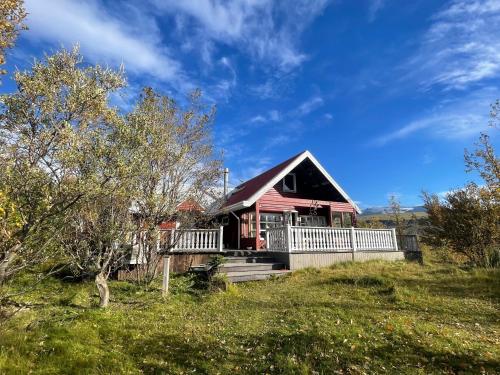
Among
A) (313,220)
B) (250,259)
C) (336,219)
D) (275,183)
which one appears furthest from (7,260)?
(336,219)

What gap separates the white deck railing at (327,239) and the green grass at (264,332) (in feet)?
14.1

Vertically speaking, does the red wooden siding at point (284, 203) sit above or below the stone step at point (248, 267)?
above

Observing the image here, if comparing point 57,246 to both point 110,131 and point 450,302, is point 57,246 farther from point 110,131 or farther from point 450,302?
point 450,302

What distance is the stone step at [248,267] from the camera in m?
12.4

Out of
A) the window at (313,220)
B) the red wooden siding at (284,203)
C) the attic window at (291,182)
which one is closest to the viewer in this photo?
the red wooden siding at (284,203)

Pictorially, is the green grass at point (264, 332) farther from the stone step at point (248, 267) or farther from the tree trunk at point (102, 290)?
the stone step at point (248, 267)

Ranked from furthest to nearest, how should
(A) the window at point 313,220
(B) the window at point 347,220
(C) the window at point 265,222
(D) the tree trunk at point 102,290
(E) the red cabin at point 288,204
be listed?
(B) the window at point 347,220 → (A) the window at point 313,220 → (C) the window at point 265,222 → (E) the red cabin at point 288,204 → (D) the tree trunk at point 102,290

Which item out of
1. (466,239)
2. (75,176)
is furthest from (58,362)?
(466,239)

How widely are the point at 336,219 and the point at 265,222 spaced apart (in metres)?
6.72

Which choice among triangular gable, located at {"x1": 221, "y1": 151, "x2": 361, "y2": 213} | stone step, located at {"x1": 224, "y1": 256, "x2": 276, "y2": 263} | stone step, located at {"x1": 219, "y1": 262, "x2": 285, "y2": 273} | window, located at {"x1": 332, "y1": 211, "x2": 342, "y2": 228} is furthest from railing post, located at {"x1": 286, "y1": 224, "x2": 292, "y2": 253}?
window, located at {"x1": 332, "y1": 211, "x2": 342, "y2": 228}

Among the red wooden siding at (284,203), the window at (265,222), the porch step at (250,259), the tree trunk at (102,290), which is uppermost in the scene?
the red wooden siding at (284,203)

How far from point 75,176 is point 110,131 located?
1829mm

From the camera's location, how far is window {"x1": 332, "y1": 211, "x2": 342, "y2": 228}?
72.7 ft

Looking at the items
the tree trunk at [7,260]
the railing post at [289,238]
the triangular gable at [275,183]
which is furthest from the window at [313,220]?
the tree trunk at [7,260]
